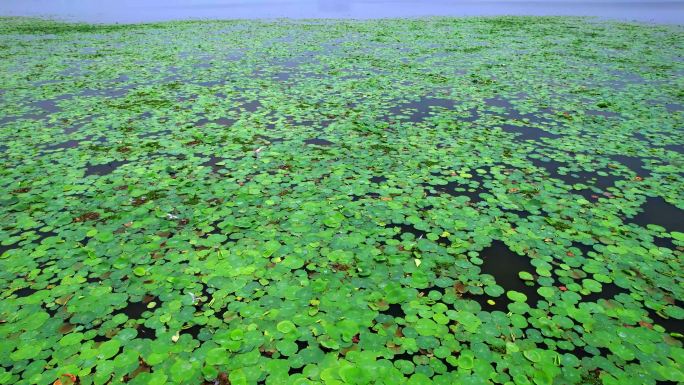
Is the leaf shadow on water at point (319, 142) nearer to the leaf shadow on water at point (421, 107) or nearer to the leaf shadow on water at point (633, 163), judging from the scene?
the leaf shadow on water at point (421, 107)

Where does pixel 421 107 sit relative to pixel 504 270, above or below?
above

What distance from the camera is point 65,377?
318 centimetres

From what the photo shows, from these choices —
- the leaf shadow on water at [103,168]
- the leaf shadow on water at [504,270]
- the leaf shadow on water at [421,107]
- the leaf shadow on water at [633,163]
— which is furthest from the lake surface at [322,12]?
the leaf shadow on water at [504,270]

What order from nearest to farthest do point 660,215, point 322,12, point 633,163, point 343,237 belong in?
point 343,237, point 660,215, point 633,163, point 322,12

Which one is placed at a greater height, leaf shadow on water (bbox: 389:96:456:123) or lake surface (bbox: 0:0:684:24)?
lake surface (bbox: 0:0:684:24)

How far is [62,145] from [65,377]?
21.1 feet

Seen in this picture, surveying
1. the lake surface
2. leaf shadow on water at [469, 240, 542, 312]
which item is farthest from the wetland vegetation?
the lake surface

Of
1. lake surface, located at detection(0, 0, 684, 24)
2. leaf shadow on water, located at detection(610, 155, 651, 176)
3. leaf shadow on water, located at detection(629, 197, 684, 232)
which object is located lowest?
leaf shadow on water, located at detection(629, 197, 684, 232)

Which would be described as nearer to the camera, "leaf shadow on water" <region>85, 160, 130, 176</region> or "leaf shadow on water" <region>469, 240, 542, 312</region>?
"leaf shadow on water" <region>469, 240, 542, 312</region>

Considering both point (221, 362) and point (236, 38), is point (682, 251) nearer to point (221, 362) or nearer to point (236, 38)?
point (221, 362)

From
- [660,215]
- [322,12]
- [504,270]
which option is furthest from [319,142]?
[322,12]

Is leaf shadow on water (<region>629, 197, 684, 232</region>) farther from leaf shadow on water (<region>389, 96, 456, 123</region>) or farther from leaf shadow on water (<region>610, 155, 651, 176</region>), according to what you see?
leaf shadow on water (<region>389, 96, 456, 123</region>)

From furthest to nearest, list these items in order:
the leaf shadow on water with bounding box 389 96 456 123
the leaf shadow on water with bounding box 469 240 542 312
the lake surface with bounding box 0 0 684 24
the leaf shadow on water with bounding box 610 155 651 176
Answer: the lake surface with bounding box 0 0 684 24 → the leaf shadow on water with bounding box 389 96 456 123 → the leaf shadow on water with bounding box 610 155 651 176 → the leaf shadow on water with bounding box 469 240 542 312

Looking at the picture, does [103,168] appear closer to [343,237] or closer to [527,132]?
[343,237]
